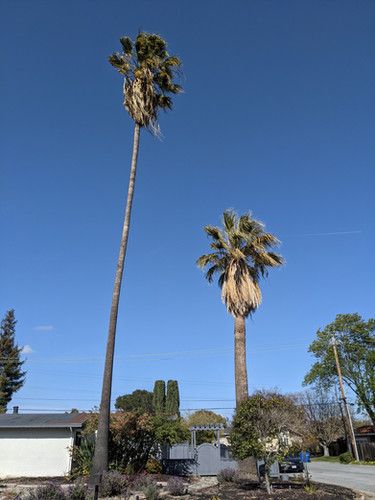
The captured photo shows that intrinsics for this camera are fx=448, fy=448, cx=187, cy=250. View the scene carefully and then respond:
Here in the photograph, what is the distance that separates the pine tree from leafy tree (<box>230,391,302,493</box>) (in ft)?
165

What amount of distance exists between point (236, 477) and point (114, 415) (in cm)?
614

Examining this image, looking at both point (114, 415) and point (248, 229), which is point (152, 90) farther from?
point (114, 415)

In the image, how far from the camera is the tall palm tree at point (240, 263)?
21.8 m

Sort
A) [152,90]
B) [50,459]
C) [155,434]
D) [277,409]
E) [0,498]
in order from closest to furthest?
[0,498], [277,409], [152,90], [155,434], [50,459]

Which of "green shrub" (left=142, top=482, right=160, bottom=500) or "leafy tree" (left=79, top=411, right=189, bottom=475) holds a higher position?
"leafy tree" (left=79, top=411, right=189, bottom=475)

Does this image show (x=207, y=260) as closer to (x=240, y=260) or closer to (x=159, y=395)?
(x=240, y=260)

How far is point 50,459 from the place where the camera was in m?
24.4

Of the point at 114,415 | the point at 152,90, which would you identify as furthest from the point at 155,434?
the point at 152,90

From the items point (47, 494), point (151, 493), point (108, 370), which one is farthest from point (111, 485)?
point (47, 494)

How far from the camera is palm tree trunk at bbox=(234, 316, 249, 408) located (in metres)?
19.9

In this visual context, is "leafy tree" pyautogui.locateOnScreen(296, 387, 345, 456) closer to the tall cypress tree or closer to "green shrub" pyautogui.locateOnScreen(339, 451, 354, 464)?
"green shrub" pyautogui.locateOnScreen(339, 451, 354, 464)

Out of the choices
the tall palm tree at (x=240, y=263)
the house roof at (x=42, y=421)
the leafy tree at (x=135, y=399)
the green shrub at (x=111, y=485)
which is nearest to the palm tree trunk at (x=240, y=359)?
the tall palm tree at (x=240, y=263)

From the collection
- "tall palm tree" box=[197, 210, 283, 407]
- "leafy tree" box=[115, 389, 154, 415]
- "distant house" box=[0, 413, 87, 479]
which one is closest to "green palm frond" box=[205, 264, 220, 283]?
"tall palm tree" box=[197, 210, 283, 407]

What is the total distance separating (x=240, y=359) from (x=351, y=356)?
111ft
